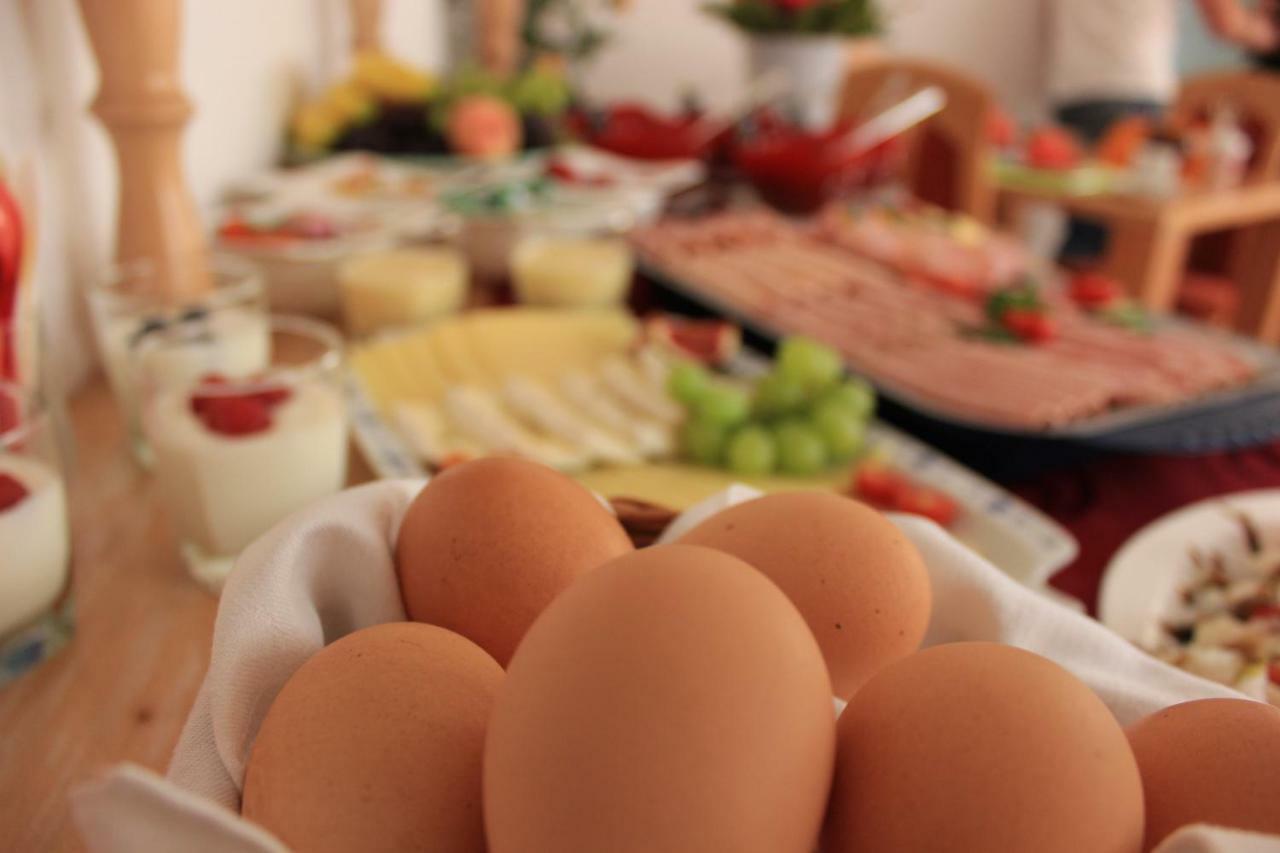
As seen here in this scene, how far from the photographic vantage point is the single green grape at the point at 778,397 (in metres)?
0.80

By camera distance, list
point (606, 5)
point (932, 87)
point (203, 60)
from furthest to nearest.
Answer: point (606, 5)
point (932, 87)
point (203, 60)

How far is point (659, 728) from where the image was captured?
0.71 feet

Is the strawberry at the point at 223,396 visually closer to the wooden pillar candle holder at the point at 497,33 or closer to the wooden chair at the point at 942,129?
the wooden chair at the point at 942,129

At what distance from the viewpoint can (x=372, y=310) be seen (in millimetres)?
977

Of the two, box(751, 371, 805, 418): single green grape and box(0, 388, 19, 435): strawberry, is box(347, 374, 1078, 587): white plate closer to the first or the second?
box(751, 371, 805, 418): single green grape

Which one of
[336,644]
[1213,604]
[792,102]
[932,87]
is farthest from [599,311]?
[932,87]

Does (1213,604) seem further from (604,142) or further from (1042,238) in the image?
(1042,238)

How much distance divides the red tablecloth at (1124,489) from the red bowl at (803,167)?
0.81 meters

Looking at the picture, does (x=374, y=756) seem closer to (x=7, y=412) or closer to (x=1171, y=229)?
(x=7, y=412)

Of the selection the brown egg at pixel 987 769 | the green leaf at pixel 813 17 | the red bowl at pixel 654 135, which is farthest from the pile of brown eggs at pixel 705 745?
the green leaf at pixel 813 17

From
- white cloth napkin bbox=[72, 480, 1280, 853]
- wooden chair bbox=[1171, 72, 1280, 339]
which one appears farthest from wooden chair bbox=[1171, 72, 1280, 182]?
white cloth napkin bbox=[72, 480, 1280, 853]

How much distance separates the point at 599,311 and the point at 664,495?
0.39 meters

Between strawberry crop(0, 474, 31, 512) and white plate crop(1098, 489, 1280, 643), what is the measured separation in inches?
21.4

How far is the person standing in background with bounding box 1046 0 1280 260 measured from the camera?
125 inches
